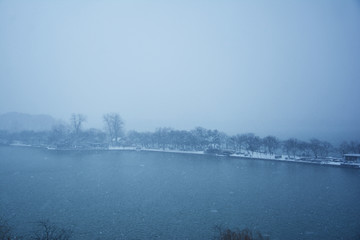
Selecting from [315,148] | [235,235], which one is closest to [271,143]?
[315,148]

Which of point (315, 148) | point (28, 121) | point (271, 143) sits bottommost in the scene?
point (315, 148)

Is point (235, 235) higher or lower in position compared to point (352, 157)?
lower

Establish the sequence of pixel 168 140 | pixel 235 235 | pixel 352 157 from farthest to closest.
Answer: pixel 168 140
pixel 352 157
pixel 235 235

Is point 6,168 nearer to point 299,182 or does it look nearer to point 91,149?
point 91,149

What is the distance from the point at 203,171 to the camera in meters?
30.7

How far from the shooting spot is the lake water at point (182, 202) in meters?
13.0

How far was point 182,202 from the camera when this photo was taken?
17891 millimetres

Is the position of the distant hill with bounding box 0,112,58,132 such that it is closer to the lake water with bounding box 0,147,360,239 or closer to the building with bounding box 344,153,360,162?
the lake water with bounding box 0,147,360,239

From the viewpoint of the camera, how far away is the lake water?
13047 mm

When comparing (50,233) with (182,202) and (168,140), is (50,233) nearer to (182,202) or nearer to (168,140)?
(182,202)

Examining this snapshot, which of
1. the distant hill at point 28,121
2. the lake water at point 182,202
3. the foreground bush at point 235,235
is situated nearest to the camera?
the foreground bush at point 235,235

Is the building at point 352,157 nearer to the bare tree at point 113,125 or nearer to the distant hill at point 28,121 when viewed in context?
the bare tree at point 113,125

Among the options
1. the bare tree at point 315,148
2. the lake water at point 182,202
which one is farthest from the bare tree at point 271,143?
the lake water at point 182,202

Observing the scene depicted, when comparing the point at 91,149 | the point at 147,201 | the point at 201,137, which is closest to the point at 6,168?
the point at 91,149
